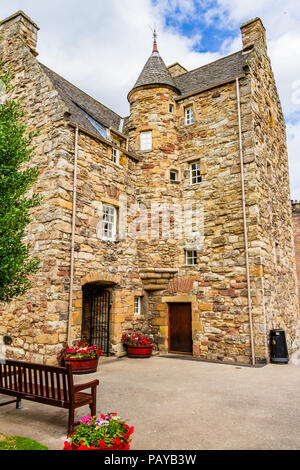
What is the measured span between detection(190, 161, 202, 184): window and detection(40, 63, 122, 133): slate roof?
125 inches

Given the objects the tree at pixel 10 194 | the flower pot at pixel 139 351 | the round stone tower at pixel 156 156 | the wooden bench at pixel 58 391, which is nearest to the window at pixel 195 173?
the round stone tower at pixel 156 156

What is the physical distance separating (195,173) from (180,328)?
515 centimetres

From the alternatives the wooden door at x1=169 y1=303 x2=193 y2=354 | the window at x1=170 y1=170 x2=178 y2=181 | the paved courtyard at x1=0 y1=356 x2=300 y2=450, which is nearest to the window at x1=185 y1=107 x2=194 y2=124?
the window at x1=170 y1=170 x2=178 y2=181

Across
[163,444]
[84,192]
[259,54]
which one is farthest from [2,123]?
[259,54]

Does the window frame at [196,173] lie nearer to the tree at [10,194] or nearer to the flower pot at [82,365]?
the flower pot at [82,365]

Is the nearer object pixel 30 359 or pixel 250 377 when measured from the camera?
pixel 250 377

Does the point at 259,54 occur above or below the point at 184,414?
above

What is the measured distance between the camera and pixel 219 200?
10547mm

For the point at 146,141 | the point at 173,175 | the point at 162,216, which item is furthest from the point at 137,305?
the point at 146,141

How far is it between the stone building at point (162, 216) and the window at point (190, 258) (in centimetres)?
5

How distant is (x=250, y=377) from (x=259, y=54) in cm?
1038

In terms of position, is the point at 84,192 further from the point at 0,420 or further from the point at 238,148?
the point at 0,420

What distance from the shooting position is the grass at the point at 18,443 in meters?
3.69

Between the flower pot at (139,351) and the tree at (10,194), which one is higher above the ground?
the tree at (10,194)
